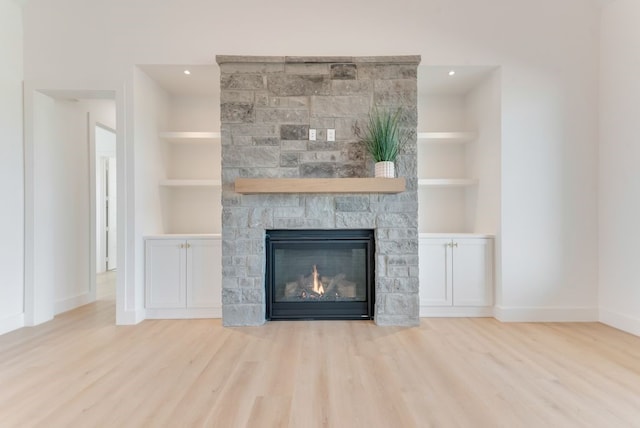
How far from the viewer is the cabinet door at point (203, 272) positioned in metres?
3.19

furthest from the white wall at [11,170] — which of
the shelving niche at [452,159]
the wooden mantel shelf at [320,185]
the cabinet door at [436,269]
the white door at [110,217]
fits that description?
the shelving niche at [452,159]

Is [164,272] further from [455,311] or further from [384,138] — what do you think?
[455,311]

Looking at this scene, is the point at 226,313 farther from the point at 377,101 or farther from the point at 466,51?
the point at 466,51

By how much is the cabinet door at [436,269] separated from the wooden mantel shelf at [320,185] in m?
0.74

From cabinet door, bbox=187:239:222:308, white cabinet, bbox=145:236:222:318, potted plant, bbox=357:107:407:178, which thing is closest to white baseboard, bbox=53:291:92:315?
white cabinet, bbox=145:236:222:318

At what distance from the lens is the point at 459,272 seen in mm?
3227

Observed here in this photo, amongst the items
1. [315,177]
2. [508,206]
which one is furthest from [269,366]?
[508,206]

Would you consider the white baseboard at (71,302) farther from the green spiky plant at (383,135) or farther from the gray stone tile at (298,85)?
the green spiky plant at (383,135)

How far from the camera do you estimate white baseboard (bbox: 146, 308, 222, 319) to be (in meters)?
3.19

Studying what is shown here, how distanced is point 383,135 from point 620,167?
7.03ft

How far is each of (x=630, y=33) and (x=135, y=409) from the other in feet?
15.3

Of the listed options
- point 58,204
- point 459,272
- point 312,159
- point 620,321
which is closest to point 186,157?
point 58,204

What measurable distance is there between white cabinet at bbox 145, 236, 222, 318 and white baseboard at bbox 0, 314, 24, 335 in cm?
108

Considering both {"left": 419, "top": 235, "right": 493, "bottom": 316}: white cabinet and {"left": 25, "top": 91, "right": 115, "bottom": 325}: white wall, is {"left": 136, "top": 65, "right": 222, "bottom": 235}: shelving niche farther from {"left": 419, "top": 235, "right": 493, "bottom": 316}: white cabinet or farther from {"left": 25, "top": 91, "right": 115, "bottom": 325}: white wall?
{"left": 419, "top": 235, "right": 493, "bottom": 316}: white cabinet
